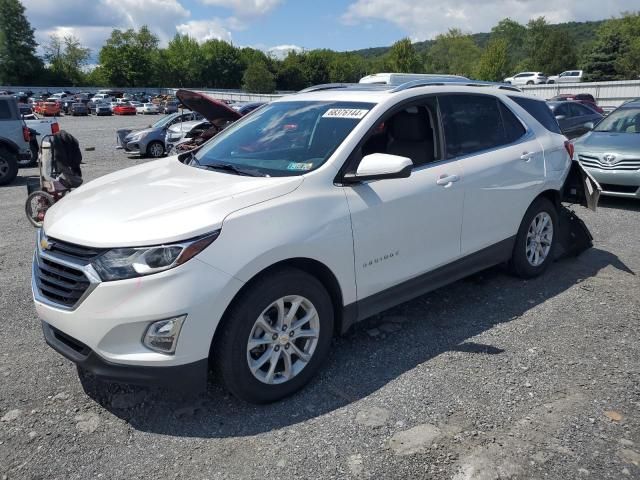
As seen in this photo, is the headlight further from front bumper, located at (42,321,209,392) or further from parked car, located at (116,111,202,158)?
parked car, located at (116,111,202,158)

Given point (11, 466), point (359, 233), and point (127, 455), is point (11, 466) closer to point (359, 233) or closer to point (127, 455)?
point (127, 455)

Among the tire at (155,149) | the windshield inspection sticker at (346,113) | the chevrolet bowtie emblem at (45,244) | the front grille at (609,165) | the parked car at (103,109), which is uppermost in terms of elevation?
the windshield inspection sticker at (346,113)

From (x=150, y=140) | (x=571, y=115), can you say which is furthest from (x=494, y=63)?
(x=150, y=140)

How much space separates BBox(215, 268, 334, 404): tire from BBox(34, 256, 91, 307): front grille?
30.5 inches

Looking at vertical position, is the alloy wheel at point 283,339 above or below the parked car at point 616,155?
above

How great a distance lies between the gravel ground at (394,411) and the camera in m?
2.68

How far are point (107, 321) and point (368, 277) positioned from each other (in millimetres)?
1615

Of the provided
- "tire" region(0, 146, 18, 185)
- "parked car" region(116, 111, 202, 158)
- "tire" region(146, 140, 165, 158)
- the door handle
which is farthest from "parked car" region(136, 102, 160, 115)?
the door handle

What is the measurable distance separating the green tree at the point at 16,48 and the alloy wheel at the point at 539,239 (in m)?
107

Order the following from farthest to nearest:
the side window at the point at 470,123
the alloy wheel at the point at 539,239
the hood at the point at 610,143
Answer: the hood at the point at 610,143 → the alloy wheel at the point at 539,239 → the side window at the point at 470,123

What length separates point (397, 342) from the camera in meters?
3.94

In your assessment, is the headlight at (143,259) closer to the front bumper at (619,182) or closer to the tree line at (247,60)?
the front bumper at (619,182)

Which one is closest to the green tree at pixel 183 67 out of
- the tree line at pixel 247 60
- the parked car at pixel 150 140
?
the tree line at pixel 247 60

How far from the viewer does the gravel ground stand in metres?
2.68
